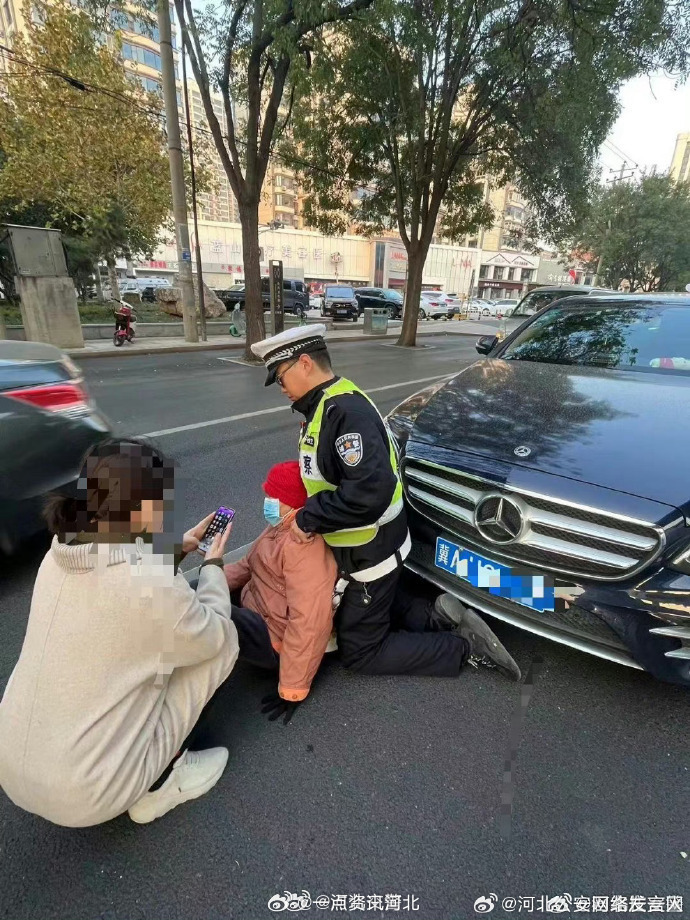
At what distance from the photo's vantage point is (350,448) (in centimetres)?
186

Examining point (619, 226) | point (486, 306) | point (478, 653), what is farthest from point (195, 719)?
point (486, 306)

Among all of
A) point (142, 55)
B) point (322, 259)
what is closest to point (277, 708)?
point (322, 259)

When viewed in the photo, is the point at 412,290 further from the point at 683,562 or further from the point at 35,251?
the point at 683,562

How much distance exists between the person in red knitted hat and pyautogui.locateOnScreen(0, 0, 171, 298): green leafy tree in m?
17.3

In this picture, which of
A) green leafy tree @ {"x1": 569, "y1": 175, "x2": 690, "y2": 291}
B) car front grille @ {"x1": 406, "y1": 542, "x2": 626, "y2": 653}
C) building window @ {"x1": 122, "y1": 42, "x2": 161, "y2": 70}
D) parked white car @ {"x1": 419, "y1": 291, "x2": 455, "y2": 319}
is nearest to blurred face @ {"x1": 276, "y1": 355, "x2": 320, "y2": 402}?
car front grille @ {"x1": 406, "y1": 542, "x2": 626, "y2": 653}

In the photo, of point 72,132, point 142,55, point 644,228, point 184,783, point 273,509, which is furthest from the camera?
point 142,55

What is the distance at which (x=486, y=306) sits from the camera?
42.2 metres

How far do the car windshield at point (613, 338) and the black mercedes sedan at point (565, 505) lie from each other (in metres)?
0.22

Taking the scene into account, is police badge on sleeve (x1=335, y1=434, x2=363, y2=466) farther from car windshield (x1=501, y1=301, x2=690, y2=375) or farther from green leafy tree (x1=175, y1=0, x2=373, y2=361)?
green leafy tree (x1=175, y1=0, x2=373, y2=361)

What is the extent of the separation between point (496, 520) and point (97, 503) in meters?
1.39

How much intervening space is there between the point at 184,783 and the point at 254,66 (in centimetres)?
1153

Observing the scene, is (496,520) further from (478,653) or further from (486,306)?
(486,306)

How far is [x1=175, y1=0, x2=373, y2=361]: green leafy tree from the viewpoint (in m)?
7.63

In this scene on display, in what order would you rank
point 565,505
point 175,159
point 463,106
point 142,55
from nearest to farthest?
point 565,505 → point 175,159 → point 463,106 → point 142,55
